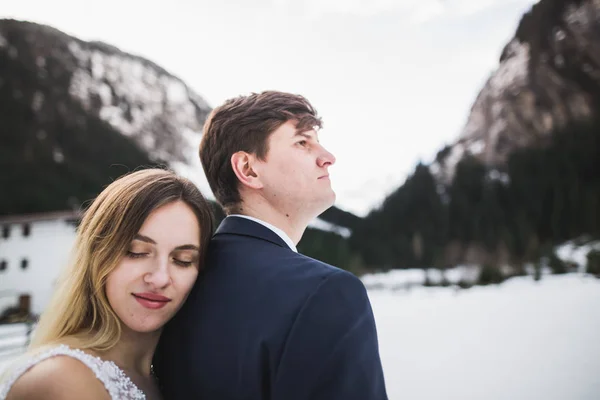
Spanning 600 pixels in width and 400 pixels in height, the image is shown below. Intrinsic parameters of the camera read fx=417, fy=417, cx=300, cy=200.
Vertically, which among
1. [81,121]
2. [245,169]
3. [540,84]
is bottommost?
[81,121]

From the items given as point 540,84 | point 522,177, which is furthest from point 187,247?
point 540,84

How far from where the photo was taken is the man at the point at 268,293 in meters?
0.86

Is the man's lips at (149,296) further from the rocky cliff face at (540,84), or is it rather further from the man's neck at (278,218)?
the rocky cliff face at (540,84)

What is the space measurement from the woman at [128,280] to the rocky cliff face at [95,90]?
56.7m

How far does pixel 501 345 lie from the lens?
7.87 meters

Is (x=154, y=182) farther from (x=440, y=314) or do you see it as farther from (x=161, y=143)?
(x=161, y=143)

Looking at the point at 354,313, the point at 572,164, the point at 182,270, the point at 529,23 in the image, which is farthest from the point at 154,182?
the point at 529,23

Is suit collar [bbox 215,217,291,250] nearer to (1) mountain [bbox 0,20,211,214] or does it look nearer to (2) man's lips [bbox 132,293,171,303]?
(2) man's lips [bbox 132,293,171,303]

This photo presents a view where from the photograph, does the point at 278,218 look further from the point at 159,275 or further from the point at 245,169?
the point at 159,275

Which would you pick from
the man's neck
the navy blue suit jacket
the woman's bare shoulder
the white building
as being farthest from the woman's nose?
the white building

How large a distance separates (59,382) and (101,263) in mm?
316

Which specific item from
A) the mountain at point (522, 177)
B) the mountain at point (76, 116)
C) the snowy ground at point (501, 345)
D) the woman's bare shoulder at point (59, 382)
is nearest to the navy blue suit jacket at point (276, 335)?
the woman's bare shoulder at point (59, 382)

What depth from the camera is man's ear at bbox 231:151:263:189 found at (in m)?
1.38

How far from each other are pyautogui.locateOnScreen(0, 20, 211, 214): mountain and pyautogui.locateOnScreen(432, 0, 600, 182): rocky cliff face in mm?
30822
